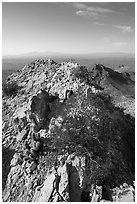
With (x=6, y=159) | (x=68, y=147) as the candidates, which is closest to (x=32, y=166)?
(x=68, y=147)

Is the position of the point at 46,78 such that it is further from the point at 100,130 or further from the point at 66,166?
the point at 66,166

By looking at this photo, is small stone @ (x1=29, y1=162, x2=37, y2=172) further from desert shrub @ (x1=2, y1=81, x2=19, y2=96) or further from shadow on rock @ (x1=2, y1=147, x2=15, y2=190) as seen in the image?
desert shrub @ (x1=2, y1=81, x2=19, y2=96)

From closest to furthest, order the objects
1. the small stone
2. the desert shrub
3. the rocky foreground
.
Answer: the rocky foreground < the small stone < the desert shrub

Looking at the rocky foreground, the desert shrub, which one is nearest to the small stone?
the rocky foreground

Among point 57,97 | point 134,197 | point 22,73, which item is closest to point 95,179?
point 134,197

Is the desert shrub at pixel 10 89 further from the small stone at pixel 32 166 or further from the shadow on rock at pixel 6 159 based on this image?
the small stone at pixel 32 166

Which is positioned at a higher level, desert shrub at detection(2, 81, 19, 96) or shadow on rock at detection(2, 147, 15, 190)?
desert shrub at detection(2, 81, 19, 96)
